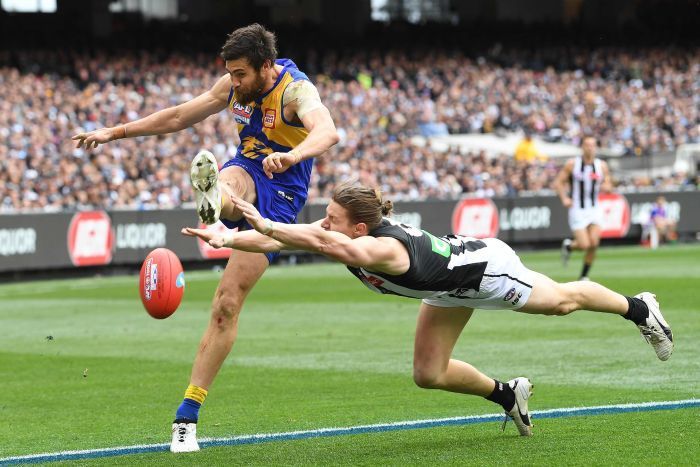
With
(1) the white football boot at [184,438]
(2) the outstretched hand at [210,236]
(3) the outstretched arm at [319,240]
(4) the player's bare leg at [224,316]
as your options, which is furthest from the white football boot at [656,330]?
(2) the outstretched hand at [210,236]

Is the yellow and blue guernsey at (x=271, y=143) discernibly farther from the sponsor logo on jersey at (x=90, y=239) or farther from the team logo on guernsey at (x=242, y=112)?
the sponsor logo on jersey at (x=90, y=239)

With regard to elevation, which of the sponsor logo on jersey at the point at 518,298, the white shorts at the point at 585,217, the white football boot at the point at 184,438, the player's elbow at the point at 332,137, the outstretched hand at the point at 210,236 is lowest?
the white shorts at the point at 585,217

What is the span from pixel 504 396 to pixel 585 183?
15.2m

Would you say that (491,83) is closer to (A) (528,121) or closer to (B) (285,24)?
(A) (528,121)

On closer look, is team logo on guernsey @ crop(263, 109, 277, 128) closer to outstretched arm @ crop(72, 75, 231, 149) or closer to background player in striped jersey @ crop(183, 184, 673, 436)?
outstretched arm @ crop(72, 75, 231, 149)

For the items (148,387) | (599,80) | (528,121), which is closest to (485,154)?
(528,121)

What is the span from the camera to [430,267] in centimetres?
692

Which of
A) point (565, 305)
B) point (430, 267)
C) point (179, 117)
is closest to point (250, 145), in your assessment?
point (179, 117)

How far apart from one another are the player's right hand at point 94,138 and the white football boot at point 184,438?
1.92 metres

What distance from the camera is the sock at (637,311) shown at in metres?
8.10

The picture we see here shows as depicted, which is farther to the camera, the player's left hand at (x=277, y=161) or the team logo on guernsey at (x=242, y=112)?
the team logo on guernsey at (x=242, y=112)

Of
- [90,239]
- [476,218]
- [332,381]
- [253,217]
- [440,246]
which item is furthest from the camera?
[476,218]

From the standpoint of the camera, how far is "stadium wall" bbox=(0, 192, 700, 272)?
26250 mm

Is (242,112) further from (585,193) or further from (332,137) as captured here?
(585,193)
